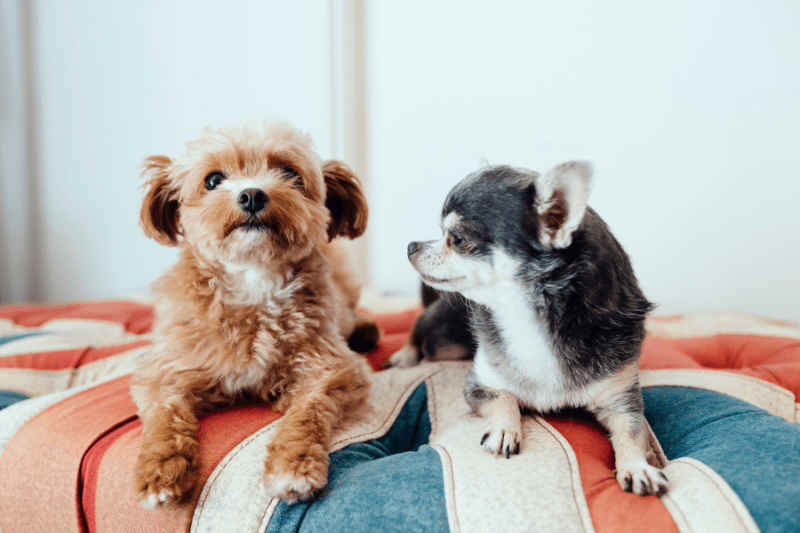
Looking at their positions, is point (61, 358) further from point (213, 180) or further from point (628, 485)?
point (628, 485)

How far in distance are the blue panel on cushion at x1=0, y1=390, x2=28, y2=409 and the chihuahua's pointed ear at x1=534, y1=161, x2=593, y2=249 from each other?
1.69 m

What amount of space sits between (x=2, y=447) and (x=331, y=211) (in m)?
1.21

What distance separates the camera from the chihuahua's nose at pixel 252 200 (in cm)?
135

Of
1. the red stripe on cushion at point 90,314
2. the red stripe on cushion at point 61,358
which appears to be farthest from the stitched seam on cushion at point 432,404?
the red stripe on cushion at point 90,314

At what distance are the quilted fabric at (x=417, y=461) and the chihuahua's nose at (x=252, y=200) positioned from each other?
59cm

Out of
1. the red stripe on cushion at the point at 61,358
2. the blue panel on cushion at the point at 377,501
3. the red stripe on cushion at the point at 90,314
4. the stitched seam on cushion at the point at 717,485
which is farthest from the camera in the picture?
the red stripe on cushion at the point at 90,314

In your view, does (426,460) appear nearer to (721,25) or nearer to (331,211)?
(331,211)

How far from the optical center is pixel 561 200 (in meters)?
1.11

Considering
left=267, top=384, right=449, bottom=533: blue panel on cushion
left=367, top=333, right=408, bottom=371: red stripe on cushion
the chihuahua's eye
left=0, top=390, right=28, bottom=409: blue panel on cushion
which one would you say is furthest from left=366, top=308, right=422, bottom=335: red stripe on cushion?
left=0, top=390, right=28, bottom=409: blue panel on cushion

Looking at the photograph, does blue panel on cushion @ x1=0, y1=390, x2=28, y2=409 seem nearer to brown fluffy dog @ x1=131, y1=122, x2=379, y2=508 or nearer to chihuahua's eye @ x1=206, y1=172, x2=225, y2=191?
brown fluffy dog @ x1=131, y1=122, x2=379, y2=508

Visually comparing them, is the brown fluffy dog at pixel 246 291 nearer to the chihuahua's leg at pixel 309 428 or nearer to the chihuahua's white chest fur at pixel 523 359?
the chihuahua's leg at pixel 309 428

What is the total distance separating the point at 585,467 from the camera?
1.00m

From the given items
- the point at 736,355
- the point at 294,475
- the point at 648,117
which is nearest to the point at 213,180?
the point at 294,475

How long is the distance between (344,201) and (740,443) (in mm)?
1387
